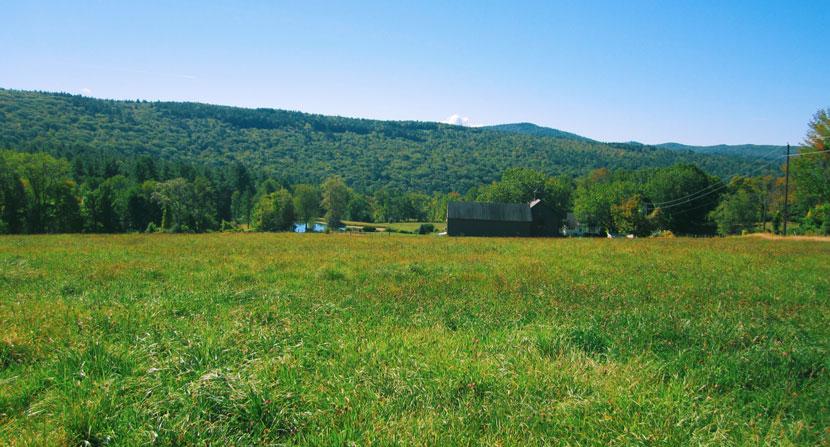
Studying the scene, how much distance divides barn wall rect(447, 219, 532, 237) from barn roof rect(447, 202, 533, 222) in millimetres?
556

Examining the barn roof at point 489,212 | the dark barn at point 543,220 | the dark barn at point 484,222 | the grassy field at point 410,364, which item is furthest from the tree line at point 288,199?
the grassy field at point 410,364

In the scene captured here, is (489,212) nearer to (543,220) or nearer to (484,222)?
(484,222)

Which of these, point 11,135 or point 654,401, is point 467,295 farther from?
point 11,135

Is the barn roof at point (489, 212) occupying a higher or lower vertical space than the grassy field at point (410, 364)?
higher

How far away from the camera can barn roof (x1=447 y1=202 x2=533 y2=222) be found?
60.6 meters

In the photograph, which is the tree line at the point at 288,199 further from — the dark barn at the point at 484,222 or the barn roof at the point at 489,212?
the dark barn at the point at 484,222

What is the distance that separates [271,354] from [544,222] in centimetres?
6059

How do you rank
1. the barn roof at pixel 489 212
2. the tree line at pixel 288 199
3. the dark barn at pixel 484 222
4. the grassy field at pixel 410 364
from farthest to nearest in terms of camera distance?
the barn roof at pixel 489 212 → the dark barn at pixel 484 222 → the tree line at pixel 288 199 → the grassy field at pixel 410 364

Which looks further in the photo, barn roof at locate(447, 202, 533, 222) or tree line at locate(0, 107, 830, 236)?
barn roof at locate(447, 202, 533, 222)

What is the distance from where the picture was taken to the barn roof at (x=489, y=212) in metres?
60.6

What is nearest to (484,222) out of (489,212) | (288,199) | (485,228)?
(485,228)

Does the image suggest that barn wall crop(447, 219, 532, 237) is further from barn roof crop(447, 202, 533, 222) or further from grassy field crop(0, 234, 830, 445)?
grassy field crop(0, 234, 830, 445)

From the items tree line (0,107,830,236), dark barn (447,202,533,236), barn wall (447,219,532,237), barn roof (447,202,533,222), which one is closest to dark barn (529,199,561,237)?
barn roof (447,202,533,222)

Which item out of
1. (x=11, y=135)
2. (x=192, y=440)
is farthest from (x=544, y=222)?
(x=11, y=135)
